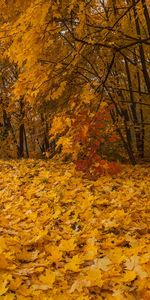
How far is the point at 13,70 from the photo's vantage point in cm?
1536

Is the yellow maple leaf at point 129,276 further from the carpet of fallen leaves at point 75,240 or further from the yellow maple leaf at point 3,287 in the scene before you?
the yellow maple leaf at point 3,287

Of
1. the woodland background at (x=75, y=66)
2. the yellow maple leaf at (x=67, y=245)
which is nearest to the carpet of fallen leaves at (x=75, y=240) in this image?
the yellow maple leaf at (x=67, y=245)

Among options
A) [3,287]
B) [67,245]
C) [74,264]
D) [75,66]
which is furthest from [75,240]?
[75,66]

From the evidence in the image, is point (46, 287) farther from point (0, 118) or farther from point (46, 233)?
point (0, 118)

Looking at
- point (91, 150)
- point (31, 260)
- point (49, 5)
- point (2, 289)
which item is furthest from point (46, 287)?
point (91, 150)

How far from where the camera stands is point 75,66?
559 centimetres

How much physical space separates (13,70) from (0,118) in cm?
203

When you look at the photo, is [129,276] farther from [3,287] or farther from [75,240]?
[75,240]

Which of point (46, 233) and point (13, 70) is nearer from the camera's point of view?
point (46, 233)

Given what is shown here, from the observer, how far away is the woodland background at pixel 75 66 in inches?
191

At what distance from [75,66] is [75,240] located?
2.59 meters

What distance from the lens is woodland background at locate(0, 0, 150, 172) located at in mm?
4848

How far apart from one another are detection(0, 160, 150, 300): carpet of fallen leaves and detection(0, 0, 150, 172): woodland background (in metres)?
1.22

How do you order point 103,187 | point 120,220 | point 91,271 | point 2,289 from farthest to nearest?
point 103,187 < point 120,220 < point 91,271 < point 2,289
